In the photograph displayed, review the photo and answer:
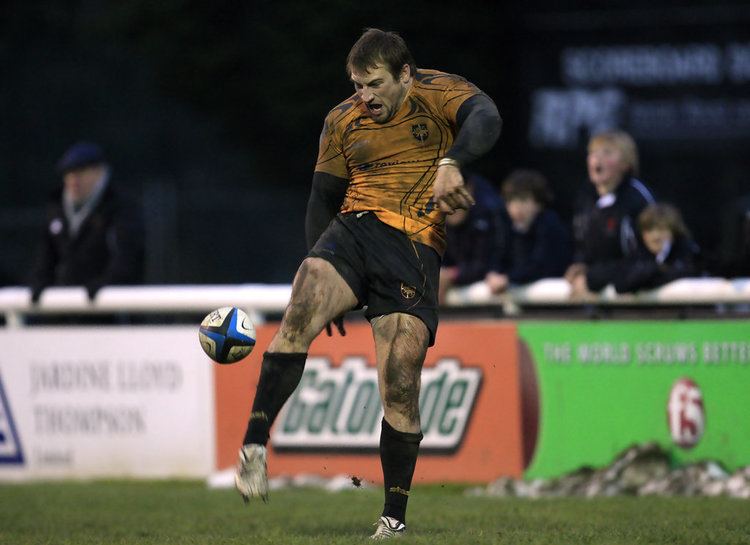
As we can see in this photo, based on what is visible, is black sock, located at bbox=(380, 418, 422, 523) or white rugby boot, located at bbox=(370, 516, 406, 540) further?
black sock, located at bbox=(380, 418, 422, 523)

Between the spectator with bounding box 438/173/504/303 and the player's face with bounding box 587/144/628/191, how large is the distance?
0.78m

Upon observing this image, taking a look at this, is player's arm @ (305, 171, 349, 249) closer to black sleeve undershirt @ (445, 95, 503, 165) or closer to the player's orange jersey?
the player's orange jersey

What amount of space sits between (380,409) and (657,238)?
2.26 meters

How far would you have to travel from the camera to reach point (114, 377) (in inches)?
547

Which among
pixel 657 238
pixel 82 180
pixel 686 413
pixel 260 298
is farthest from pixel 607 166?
pixel 82 180

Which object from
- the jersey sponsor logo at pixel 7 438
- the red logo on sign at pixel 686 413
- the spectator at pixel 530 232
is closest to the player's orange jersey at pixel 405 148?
the red logo on sign at pixel 686 413

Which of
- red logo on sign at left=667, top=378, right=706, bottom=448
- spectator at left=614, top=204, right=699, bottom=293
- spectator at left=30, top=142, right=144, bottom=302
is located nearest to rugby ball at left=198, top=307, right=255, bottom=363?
spectator at left=614, top=204, right=699, bottom=293

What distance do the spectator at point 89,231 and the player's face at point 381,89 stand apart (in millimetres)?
5747

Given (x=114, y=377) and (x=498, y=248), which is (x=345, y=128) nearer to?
(x=498, y=248)

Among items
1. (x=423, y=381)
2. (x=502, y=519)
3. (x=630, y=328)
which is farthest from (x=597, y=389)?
(x=502, y=519)

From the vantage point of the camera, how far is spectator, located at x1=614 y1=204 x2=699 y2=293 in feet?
39.1

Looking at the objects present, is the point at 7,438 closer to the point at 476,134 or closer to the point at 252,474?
the point at 252,474

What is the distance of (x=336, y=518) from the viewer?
34.5ft

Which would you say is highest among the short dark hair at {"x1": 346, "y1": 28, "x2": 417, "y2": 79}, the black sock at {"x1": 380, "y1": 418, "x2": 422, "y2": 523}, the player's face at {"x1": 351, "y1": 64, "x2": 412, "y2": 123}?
the short dark hair at {"x1": 346, "y1": 28, "x2": 417, "y2": 79}
